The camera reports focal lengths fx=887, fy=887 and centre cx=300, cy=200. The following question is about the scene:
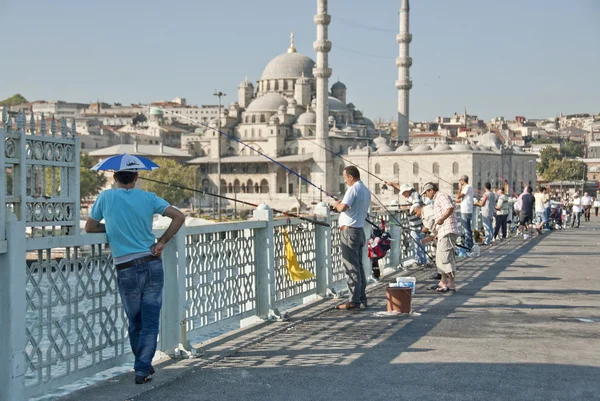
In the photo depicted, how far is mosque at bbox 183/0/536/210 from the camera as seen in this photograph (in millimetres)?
68375

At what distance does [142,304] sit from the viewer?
481 cm

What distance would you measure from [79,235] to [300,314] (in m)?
2.93

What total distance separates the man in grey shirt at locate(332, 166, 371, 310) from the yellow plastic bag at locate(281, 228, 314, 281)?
401 mm

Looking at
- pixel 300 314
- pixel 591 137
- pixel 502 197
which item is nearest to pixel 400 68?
pixel 502 197

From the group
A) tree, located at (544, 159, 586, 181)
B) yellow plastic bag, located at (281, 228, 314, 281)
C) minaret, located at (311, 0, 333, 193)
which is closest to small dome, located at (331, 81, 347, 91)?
tree, located at (544, 159, 586, 181)

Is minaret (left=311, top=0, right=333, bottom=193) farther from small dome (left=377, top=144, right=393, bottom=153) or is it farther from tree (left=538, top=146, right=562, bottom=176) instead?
tree (left=538, top=146, right=562, bottom=176)

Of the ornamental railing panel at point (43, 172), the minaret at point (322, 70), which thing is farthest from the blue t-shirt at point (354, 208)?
the minaret at point (322, 70)

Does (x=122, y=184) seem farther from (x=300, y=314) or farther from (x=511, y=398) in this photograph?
(x=300, y=314)

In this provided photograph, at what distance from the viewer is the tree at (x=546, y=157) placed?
10131cm

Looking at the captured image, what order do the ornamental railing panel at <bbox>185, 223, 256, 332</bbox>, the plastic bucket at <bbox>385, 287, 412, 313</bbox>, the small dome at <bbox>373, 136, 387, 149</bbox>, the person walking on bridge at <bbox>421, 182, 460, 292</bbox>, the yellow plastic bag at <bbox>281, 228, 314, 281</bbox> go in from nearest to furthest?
the ornamental railing panel at <bbox>185, 223, 256, 332</bbox>, the plastic bucket at <bbox>385, 287, 412, 313</bbox>, the yellow plastic bag at <bbox>281, 228, 314, 281</bbox>, the person walking on bridge at <bbox>421, 182, 460, 292</bbox>, the small dome at <bbox>373, 136, 387, 149</bbox>

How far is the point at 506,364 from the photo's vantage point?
512 cm

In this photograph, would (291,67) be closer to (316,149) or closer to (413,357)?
(316,149)

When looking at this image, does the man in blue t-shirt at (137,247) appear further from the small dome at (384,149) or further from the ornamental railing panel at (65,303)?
the small dome at (384,149)

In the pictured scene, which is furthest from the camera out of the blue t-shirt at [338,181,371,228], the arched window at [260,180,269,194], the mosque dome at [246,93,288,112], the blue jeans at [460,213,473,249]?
the mosque dome at [246,93,288,112]
